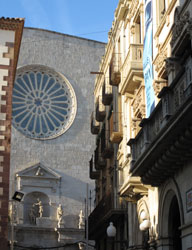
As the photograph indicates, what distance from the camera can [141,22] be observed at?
19594 millimetres

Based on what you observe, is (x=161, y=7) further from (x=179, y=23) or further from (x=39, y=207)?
(x=39, y=207)

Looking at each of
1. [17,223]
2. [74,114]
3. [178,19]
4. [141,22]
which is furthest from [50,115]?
[178,19]

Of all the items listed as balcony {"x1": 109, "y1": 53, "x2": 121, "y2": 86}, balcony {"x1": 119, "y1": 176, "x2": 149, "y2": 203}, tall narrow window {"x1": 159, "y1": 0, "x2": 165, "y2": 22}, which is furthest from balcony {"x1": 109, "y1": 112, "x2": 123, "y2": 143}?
tall narrow window {"x1": 159, "y1": 0, "x2": 165, "y2": 22}

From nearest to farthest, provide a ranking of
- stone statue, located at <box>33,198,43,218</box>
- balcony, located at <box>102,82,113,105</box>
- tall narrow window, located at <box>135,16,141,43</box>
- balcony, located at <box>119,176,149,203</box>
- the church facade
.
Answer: balcony, located at <box>119,176,149,203</box>, tall narrow window, located at <box>135,16,141,43</box>, balcony, located at <box>102,82,113,105</box>, stone statue, located at <box>33,198,43,218</box>, the church facade

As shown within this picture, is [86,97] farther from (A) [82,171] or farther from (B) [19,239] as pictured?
(B) [19,239]

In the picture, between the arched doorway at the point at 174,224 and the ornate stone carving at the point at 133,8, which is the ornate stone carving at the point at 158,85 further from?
the ornate stone carving at the point at 133,8

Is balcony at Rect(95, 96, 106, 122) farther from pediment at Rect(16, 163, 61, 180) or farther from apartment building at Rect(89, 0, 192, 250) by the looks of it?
pediment at Rect(16, 163, 61, 180)

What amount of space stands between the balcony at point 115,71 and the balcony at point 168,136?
7162 mm

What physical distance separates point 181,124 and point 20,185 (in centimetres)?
3294

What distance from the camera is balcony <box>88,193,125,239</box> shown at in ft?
73.3

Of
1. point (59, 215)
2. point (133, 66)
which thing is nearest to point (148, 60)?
point (133, 66)

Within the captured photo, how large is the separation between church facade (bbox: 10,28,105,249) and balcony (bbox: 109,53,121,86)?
20.1 metres

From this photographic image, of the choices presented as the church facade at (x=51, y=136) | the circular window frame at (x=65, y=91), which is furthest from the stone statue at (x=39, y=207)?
the circular window frame at (x=65, y=91)

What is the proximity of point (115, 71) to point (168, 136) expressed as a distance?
1113cm
